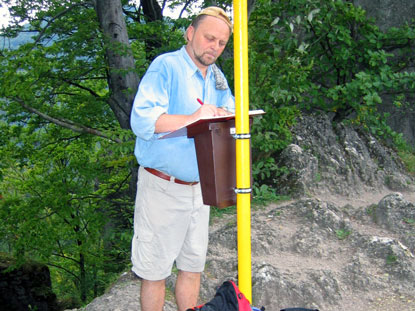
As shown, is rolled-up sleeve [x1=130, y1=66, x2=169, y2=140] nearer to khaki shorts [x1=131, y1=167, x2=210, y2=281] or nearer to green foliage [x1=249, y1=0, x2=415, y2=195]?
khaki shorts [x1=131, y1=167, x2=210, y2=281]

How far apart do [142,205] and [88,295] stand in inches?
512

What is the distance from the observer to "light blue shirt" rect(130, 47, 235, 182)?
85.7 inches

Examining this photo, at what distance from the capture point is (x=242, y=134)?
1.97m

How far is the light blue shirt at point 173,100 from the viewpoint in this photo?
7.14 ft

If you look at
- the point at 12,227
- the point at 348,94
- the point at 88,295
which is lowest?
the point at 88,295

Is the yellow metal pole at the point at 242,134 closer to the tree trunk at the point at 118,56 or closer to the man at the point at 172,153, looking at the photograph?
the man at the point at 172,153

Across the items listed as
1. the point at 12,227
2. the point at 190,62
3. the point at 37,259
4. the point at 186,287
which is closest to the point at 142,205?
the point at 186,287

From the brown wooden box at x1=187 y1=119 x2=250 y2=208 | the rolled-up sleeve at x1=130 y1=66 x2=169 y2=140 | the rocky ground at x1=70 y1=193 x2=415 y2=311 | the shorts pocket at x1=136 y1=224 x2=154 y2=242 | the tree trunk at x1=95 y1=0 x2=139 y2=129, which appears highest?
the tree trunk at x1=95 y1=0 x2=139 y2=129

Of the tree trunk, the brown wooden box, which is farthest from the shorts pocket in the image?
the tree trunk

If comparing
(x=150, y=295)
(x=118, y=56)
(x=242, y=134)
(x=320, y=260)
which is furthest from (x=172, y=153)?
(x=118, y=56)

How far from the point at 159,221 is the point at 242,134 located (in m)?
0.74

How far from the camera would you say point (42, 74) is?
22.6 ft

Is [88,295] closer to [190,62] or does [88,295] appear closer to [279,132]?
[279,132]

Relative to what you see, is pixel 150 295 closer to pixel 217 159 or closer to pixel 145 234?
pixel 145 234
